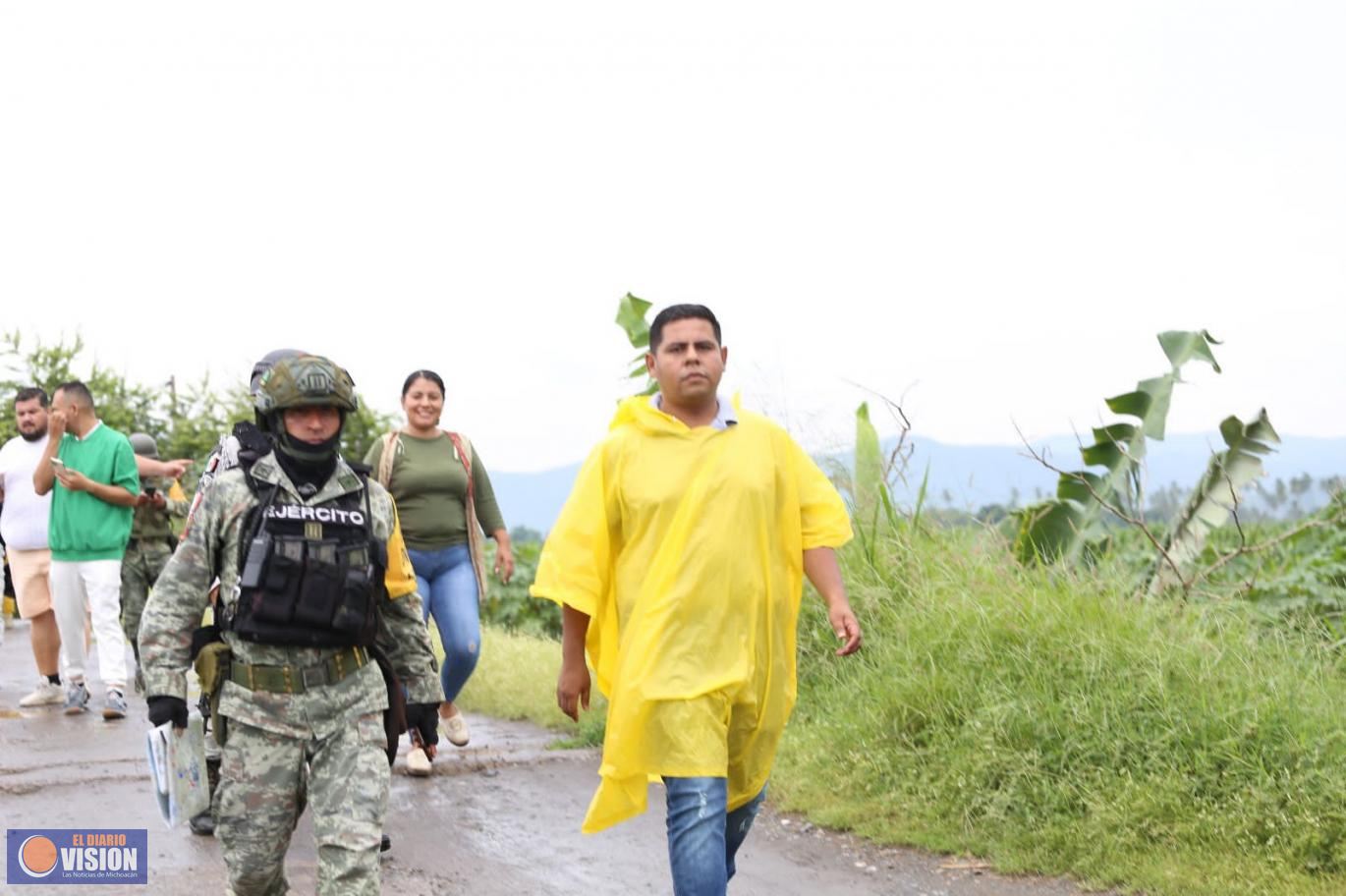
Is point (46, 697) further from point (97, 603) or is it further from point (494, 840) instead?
point (494, 840)

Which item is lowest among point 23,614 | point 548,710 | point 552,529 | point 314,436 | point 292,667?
point 548,710

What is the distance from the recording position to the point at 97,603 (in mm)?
9328

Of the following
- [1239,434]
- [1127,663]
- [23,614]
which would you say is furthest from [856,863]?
[23,614]

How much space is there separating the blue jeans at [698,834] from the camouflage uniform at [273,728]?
3.01 feet

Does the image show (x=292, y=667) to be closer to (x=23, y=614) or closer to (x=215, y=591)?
(x=215, y=591)

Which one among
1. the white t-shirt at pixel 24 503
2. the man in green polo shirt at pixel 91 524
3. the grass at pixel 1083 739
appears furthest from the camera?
the white t-shirt at pixel 24 503

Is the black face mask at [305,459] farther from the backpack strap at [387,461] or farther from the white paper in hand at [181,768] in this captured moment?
the backpack strap at [387,461]

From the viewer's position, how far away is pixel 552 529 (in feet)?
15.1

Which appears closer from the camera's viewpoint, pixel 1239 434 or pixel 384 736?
pixel 384 736

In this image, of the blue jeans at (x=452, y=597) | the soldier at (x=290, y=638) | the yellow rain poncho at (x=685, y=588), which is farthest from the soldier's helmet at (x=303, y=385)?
the blue jeans at (x=452, y=597)

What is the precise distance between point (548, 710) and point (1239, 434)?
5.19 m

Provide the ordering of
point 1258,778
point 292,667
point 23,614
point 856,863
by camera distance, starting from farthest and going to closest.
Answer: point 23,614, point 856,863, point 1258,778, point 292,667

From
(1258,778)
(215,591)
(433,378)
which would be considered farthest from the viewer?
(433,378)

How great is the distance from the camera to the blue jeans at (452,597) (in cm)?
770
